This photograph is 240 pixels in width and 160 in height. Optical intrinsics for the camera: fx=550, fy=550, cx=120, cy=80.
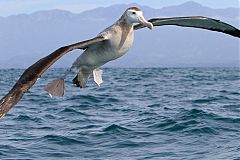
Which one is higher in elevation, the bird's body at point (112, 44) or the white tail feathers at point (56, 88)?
the bird's body at point (112, 44)

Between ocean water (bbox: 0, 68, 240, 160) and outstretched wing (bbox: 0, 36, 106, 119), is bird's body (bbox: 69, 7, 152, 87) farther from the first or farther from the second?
ocean water (bbox: 0, 68, 240, 160)

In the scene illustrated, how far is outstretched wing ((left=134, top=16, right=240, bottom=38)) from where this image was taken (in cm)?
802

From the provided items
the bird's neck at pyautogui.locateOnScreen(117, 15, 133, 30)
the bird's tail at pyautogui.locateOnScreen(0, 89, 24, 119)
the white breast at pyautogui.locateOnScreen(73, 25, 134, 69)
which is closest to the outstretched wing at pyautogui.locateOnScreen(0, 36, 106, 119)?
the bird's tail at pyautogui.locateOnScreen(0, 89, 24, 119)

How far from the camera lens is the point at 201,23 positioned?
850 centimetres

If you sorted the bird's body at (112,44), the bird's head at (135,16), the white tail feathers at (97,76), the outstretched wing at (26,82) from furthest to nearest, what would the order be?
the white tail feathers at (97,76), the bird's body at (112,44), the bird's head at (135,16), the outstretched wing at (26,82)

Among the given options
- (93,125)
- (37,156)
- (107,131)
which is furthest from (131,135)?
(37,156)

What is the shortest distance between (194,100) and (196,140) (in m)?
8.25

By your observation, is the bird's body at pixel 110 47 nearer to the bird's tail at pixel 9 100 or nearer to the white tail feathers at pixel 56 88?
the white tail feathers at pixel 56 88

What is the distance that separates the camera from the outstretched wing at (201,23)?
8.02 metres

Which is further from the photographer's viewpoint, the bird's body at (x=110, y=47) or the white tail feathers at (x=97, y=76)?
the white tail feathers at (x=97, y=76)

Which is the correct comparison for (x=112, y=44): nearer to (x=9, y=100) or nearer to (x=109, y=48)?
(x=109, y=48)

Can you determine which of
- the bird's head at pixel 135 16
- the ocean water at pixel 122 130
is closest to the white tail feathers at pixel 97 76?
the bird's head at pixel 135 16

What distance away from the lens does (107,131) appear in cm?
1323

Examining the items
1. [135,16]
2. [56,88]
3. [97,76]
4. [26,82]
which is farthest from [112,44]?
[26,82]
